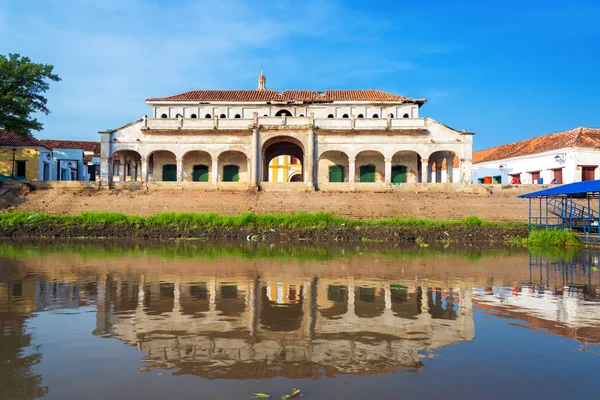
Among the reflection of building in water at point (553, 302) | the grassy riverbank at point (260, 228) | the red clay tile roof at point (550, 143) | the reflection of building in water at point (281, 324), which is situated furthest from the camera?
the red clay tile roof at point (550, 143)

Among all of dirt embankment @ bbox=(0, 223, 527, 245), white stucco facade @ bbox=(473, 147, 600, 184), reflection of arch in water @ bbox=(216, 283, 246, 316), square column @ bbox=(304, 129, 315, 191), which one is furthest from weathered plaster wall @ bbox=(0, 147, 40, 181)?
white stucco facade @ bbox=(473, 147, 600, 184)

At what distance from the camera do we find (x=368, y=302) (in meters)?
7.12

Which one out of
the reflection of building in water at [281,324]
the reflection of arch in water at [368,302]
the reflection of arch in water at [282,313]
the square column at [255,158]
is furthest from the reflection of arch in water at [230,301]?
the square column at [255,158]

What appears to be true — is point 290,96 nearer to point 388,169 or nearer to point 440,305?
point 388,169

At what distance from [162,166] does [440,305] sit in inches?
1131

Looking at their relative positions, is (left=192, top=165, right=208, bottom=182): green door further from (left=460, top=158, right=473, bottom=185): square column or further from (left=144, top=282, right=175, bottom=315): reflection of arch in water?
(left=144, top=282, right=175, bottom=315): reflection of arch in water

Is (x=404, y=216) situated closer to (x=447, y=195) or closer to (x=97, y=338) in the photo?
(x=447, y=195)

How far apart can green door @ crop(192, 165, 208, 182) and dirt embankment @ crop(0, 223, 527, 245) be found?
1185 centimetres

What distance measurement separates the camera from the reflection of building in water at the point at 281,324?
4.34 m

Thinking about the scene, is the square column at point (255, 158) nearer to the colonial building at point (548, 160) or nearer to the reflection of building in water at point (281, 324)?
the colonial building at point (548, 160)

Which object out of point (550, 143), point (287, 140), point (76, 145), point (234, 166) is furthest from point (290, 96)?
point (76, 145)

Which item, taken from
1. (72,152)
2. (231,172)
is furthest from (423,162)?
(72,152)

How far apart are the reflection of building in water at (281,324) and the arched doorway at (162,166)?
2457cm

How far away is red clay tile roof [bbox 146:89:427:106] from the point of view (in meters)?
32.6
